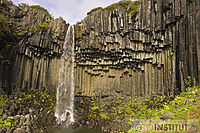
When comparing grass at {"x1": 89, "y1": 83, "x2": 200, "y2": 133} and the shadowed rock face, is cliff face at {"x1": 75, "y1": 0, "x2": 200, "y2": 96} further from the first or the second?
grass at {"x1": 89, "y1": 83, "x2": 200, "y2": 133}

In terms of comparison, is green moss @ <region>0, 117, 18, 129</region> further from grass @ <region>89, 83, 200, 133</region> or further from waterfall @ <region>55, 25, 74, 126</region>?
grass @ <region>89, 83, 200, 133</region>

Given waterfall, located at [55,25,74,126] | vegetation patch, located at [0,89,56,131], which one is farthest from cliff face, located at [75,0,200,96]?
vegetation patch, located at [0,89,56,131]

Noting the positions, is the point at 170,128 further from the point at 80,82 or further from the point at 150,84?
the point at 80,82

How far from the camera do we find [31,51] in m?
13.3

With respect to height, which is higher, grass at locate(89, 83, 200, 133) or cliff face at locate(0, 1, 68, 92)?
cliff face at locate(0, 1, 68, 92)

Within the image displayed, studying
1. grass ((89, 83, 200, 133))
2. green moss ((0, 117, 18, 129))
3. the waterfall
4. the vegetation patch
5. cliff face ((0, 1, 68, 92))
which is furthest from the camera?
the waterfall

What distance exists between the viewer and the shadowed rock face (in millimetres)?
10121

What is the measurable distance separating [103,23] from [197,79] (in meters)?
8.82

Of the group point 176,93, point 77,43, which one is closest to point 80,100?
point 77,43

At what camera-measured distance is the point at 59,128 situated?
35.1 feet

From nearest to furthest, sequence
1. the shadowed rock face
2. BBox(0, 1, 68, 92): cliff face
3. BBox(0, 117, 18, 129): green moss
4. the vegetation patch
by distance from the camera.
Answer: BBox(0, 117, 18, 129): green moss → the vegetation patch → the shadowed rock face → BBox(0, 1, 68, 92): cliff face

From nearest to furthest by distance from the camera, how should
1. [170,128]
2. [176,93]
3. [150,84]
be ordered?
[170,128] → [176,93] → [150,84]

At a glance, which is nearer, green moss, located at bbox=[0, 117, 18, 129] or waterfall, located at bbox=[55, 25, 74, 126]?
green moss, located at bbox=[0, 117, 18, 129]

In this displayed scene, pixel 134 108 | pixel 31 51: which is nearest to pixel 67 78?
pixel 31 51
